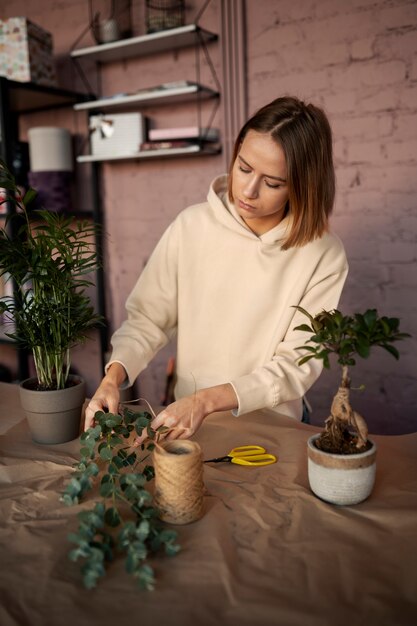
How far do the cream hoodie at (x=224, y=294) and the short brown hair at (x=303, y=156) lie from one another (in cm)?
7

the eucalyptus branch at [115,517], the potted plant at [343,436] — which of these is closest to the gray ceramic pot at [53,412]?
the eucalyptus branch at [115,517]

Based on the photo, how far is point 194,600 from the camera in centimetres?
75

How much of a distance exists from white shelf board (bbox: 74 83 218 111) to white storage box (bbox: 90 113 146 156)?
0.06 metres

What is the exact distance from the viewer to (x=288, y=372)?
A: 4.61 feet

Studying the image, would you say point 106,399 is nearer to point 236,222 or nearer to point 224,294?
point 224,294

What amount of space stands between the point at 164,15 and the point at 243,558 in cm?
233

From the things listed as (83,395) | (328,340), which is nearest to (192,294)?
(83,395)

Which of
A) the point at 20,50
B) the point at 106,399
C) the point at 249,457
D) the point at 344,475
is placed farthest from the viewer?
the point at 20,50

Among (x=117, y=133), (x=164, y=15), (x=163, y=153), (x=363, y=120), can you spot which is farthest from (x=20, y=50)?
(x=363, y=120)

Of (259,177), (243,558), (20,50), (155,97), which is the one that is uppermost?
(20,50)

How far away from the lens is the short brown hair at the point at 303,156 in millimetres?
1412

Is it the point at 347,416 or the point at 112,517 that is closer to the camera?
the point at 112,517

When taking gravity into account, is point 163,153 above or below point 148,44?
below

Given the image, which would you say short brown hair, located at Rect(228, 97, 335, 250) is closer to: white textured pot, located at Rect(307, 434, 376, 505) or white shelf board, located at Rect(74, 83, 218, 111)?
white textured pot, located at Rect(307, 434, 376, 505)
